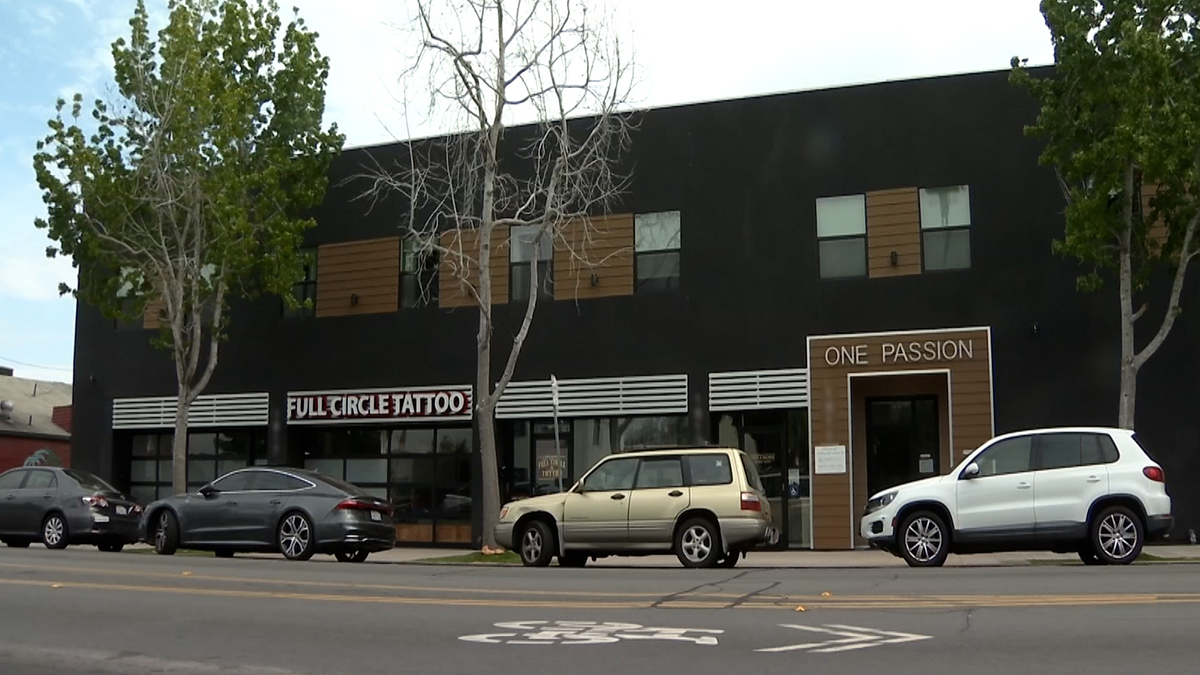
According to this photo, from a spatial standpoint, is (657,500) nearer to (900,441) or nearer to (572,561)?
(572,561)

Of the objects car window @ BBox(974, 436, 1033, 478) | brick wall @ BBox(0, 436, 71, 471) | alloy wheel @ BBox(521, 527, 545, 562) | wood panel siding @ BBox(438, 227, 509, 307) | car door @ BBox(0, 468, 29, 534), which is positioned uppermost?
wood panel siding @ BBox(438, 227, 509, 307)

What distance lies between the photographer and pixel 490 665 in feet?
28.8

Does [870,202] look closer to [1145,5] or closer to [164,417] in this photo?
[1145,5]

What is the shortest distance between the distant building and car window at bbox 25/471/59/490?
20.5 m

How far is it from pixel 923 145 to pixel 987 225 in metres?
1.88

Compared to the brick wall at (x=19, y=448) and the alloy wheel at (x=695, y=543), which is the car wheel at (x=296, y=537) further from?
the brick wall at (x=19, y=448)

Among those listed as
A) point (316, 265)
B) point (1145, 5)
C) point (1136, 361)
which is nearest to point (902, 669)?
point (1136, 361)

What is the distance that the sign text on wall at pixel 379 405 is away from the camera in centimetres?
2597

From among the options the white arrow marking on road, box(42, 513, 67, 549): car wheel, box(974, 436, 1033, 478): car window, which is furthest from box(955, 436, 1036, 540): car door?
box(42, 513, 67, 549): car wheel

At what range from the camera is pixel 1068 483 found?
16203 mm

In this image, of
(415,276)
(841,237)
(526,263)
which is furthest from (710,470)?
(415,276)

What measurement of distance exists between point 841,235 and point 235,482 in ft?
37.7

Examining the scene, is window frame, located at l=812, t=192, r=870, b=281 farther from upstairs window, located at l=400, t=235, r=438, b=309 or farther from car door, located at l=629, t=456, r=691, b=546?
upstairs window, located at l=400, t=235, r=438, b=309

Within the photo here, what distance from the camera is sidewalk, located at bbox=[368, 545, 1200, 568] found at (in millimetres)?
18047
